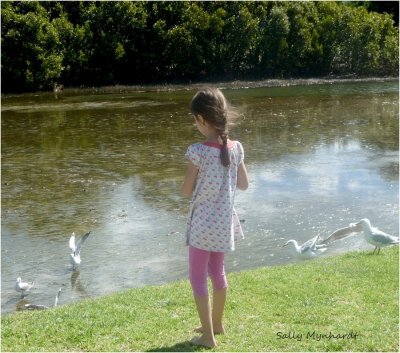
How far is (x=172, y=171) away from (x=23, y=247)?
5311 millimetres

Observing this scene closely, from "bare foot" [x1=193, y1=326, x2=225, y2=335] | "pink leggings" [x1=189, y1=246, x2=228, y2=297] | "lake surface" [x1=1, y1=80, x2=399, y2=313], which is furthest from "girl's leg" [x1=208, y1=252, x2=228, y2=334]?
"lake surface" [x1=1, y1=80, x2=399, y2=313]

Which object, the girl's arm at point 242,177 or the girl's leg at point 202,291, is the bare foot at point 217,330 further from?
the girl's arm at point 242,177

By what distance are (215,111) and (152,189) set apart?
8190 millimetres

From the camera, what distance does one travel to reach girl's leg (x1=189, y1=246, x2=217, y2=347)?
13.3ft

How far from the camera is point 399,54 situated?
41.7 meters

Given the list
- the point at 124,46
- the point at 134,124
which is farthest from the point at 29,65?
the point at 134,124

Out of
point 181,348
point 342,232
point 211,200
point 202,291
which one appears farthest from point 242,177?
point 342,232

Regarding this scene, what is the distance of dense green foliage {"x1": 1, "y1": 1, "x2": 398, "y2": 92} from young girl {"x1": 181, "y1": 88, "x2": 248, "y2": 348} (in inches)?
1307

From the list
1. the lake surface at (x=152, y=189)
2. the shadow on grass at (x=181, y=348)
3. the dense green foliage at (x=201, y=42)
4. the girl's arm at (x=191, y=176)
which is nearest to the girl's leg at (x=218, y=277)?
the shadow on grass at (x=181, y=348)

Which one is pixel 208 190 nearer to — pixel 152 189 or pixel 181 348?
pixel 181 348

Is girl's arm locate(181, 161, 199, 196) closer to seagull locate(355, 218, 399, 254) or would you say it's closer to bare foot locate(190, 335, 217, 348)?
bare foot locate(190, 335, 217, 348)

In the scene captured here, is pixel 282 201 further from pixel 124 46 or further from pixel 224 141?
pixel 124 46

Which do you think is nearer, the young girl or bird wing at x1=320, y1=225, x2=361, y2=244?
the young girl

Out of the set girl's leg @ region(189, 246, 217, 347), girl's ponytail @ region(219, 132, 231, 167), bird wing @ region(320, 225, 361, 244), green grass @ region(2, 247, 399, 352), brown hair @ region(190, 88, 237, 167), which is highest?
brown hair @ region(190, 88, 237, 167)
